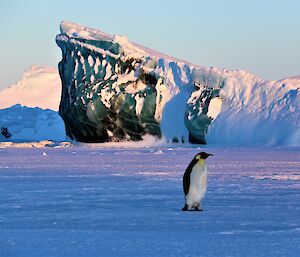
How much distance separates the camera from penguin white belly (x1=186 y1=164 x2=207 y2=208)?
7.75 m

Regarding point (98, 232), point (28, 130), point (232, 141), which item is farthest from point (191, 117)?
point (28, 130)

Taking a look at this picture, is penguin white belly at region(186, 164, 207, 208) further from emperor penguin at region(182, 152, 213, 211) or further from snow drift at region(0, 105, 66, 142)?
snow drift at region(0, 105, 66, 142)

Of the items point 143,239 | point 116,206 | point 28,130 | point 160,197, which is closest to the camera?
point 143,239

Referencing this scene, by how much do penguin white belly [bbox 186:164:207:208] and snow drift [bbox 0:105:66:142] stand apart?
192ft

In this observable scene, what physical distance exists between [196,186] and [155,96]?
1215 inches

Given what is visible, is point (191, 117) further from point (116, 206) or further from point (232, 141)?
point (116, 206)

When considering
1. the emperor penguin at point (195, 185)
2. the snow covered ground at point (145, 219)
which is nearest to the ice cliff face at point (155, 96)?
the snow covered ground at point (145, 219)

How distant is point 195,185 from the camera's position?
7.95 metres

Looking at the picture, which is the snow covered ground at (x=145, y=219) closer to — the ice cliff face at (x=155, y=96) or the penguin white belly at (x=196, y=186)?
the penguin white belly at (x=196, y=186)

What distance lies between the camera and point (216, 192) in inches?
390

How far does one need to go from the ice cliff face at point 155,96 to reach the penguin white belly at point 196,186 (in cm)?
2763

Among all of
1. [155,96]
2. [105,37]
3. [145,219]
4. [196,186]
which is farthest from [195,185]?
[105,37]

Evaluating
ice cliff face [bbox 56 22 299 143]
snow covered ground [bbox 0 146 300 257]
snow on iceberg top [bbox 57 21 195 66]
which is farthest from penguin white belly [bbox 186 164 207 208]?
snow on iceberg top [bbox 57 21 195 66]

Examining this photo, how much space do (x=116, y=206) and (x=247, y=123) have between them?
28.6 meters
